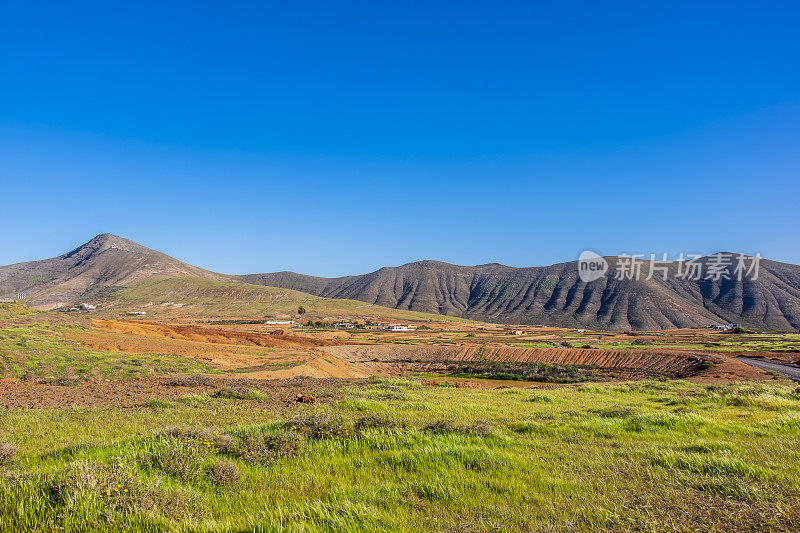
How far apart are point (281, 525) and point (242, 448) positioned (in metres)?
3.54

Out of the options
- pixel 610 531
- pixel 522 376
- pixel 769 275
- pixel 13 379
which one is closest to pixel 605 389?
pixel 522 376

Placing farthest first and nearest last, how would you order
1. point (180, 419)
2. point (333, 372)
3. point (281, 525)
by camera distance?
point (333, 372) → point (180, 419) → point (281, 525)

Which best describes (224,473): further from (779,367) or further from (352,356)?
(779,367)

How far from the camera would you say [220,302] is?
162 meters

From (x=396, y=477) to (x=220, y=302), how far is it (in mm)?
171038

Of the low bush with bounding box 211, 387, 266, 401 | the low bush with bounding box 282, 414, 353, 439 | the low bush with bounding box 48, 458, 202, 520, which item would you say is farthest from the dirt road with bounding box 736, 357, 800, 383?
the low bush with bounding box 48, 458, 202, 520

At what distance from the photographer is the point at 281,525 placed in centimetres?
Result: 395

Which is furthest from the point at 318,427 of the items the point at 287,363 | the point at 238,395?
the point at 287,363

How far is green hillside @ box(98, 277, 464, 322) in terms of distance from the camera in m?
149

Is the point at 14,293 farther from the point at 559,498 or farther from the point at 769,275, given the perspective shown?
the point at 769,275

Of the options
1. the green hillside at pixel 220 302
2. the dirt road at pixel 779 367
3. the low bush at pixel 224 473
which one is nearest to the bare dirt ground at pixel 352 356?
the dirt road at pixel 779 367

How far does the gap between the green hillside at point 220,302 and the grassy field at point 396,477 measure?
470ft

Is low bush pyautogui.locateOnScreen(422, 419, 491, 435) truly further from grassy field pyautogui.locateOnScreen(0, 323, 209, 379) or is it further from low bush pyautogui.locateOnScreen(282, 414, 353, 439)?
grassy field pyautogui.locateOnScreen(0, 323, 209, 379)

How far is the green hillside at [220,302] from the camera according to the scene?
14900cm
